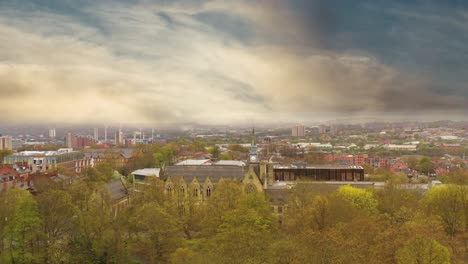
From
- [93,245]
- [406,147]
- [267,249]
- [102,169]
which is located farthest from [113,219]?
[406,147]

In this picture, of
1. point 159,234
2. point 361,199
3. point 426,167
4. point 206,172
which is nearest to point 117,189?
point 206,172

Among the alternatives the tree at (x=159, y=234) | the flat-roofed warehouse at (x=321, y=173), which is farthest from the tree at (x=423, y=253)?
the flat-roofed warehouse at (x=321, y=173)

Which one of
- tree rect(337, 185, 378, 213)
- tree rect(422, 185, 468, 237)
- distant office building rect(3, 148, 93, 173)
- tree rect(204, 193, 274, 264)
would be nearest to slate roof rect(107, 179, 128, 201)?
tree rect(204, 193, 274, 264)

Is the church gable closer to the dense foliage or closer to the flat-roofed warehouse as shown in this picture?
the dense foliage

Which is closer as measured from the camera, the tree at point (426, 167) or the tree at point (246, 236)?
the tree at point (246, 236)

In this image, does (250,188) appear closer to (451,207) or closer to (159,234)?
(159,234)

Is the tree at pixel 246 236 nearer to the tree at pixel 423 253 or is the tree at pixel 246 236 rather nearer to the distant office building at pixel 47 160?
the tree at pixel 423 253

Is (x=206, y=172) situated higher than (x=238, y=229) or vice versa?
(x=206, y=172)

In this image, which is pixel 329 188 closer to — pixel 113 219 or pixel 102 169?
pixel 113 219
